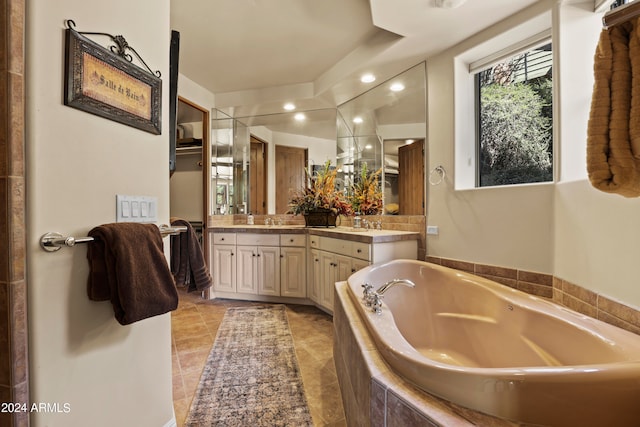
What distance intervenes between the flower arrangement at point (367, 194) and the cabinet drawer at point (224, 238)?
1.51 meters

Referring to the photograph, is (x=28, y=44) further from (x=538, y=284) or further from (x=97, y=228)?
(x=538, y=284)

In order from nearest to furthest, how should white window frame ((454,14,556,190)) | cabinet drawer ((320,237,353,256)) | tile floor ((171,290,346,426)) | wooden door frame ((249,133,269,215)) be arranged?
1. tile floor ((171,290,346,426))
2. white window frame ((454,14,556,190))
3. cabinet drawer ((320,237,353,256))
4. wooden door frame ((249,133,269,215))

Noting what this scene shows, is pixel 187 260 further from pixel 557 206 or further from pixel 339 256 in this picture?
pixel 557 206

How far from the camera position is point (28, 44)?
75 centimetres

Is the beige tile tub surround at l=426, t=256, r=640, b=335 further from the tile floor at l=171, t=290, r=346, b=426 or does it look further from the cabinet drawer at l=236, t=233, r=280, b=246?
the cabinet drawer at l=236, t=233, r=280, b=246

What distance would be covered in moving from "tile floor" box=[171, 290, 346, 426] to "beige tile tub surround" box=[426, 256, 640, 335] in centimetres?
122

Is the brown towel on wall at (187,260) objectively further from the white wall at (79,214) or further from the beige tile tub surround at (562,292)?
the beige tile tub surround at (562,292)

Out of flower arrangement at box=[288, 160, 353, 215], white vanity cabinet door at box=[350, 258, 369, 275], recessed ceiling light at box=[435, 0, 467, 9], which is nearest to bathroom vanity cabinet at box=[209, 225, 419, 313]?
white vanity cabinet door at box=[350, 258, 369, 275]

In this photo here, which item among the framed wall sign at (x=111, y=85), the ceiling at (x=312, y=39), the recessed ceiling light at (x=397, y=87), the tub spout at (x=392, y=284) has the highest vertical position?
the ceiling at (x=312, y=39)

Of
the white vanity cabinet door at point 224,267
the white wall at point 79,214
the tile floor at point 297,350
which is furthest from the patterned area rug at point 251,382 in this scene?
the white vanity cabinet door at point 224,267

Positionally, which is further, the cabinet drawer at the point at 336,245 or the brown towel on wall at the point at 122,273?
the cabinet drawer at the point at 336,245

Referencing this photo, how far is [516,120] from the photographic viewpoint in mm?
2014

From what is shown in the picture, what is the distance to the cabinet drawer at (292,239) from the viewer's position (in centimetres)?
311

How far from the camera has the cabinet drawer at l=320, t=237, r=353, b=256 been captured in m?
2.50
